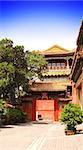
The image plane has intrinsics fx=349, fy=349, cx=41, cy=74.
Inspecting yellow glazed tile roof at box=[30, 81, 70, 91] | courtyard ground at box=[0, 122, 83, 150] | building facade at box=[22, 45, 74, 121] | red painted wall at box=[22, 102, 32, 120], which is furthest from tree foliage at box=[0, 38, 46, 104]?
courtyard ground at box=[0, 122, 83, 150]

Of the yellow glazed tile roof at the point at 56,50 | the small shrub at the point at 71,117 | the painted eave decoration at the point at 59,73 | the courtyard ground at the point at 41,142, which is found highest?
the yellow glazed tile roof at the point at 56,50

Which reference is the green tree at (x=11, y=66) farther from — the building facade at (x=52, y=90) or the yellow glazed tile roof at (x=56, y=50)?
the yellow glazed tile roof at (x=56, y=50)

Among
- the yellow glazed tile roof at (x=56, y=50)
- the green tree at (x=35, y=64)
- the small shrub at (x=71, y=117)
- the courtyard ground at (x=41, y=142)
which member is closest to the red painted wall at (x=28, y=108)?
the green tree at (x=35, y=64)

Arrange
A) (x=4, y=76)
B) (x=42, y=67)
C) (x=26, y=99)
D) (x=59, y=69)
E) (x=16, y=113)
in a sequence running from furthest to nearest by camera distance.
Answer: (x=59, y=69) < (x=26, y=99) < (x=42, y=67) < (x=16, y=113) < (x=4, y=76)

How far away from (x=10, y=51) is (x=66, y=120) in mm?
15353

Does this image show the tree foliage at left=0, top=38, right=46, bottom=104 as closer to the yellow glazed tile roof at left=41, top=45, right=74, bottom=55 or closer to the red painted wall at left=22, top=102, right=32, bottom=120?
the red painted wall at left=22, top=102, right=32, bottom=120

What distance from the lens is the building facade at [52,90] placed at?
131 feet

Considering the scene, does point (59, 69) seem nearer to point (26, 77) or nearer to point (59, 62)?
point (59, 62)

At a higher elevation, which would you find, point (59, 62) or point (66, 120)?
point (59, 62)

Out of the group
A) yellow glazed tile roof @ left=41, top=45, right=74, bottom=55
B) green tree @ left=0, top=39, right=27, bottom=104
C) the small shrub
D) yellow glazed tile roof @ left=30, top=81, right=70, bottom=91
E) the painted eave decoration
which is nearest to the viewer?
the small shrub

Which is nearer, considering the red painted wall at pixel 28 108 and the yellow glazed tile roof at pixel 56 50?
the red painted wall at pixel 28 108

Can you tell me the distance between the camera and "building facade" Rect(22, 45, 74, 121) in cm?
3997

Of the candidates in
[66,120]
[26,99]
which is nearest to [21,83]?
[26,99]

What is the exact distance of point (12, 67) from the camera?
30.4 metres
